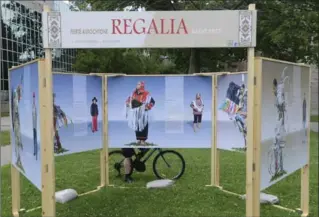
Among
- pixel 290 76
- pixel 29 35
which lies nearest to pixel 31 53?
pixel 29 35

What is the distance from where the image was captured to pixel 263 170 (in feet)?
13.3

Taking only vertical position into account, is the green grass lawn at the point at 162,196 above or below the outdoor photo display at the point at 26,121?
below

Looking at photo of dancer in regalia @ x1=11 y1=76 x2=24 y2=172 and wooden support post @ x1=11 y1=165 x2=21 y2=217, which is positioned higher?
photo of dancer in regalia @ x1=11 y1=76 x2=24 y2=172

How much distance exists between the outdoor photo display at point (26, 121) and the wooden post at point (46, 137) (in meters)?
0.13

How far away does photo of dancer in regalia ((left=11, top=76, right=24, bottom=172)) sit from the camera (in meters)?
4.65

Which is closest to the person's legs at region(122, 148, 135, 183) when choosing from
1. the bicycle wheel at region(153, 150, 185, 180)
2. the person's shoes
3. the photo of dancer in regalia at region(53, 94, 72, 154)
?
the person's shoes

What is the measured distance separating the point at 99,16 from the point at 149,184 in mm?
3712

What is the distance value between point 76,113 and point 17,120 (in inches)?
55.1

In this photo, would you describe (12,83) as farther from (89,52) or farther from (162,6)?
(89,52)

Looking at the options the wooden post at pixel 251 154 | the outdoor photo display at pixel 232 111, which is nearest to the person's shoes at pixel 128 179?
the outdoor photo display at pixel 232 111

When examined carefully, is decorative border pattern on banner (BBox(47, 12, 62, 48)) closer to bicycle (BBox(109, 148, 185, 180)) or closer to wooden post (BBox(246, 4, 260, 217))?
wooden post (BBox(246, 4, 260, 217))

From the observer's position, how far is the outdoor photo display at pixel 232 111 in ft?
19.2

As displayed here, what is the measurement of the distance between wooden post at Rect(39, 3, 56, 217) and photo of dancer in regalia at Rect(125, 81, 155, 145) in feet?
9.58

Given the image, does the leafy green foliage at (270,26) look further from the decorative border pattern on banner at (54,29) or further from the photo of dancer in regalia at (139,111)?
the decorative border pattern on banner at (54,29)
